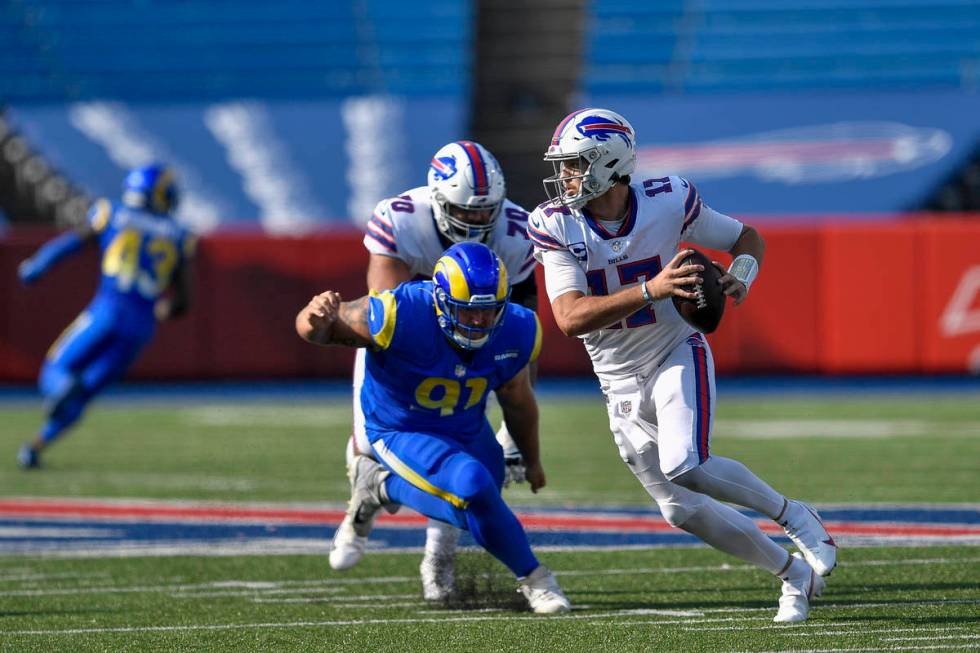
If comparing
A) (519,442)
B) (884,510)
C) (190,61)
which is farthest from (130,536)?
(190,61)

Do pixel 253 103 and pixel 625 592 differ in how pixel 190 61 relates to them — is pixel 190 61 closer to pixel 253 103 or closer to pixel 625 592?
pixel 253 103

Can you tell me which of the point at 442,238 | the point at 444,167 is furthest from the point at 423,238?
the point at 444,167

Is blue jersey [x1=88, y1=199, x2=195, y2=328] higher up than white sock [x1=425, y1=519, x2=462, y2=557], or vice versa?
white sock [x1=425, y1=519, x2=462, y2=557]

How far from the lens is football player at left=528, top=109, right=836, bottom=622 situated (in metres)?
4.48

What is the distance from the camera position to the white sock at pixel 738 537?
178 inches

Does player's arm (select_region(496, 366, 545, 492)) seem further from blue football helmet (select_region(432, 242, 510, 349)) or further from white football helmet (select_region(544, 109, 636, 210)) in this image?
white football helmet (select_region(544, 109, 636, 210))

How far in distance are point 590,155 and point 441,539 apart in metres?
1.51

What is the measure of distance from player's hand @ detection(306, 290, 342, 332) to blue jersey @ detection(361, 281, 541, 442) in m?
0.16

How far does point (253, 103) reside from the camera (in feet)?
58.7

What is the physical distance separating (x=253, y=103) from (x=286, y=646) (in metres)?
14.3

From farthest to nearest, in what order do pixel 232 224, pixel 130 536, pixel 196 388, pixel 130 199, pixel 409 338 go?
pixel 232 224 < pixel 196 388 < pixel 130 199 < pixel 130 536 < pixel 409 338

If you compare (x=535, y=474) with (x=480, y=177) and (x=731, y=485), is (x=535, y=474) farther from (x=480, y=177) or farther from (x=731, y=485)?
(x=480, y=177)

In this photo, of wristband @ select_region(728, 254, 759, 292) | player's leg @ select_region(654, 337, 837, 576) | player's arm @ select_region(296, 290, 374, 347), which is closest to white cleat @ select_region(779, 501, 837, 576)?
player's leg @ select_region(654, 337, 837, 576)

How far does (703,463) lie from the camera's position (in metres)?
4.47
